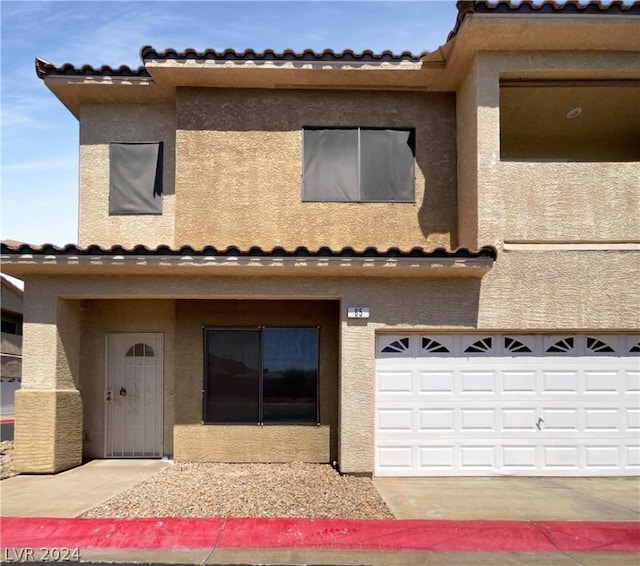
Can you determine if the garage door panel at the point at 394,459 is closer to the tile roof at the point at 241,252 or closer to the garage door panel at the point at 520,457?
the garage door panel at the point at 520,457

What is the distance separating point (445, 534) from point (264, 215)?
21.2ft

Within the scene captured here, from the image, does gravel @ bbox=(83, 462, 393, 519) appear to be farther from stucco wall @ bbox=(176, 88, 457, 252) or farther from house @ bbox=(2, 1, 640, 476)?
stucco wall @ bbox=(176, 88, 457, 252)

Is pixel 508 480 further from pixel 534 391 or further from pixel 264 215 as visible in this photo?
pixel 264 215

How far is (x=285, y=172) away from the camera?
11664mm

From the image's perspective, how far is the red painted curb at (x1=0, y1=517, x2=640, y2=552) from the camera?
693 cm

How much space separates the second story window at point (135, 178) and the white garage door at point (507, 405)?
17.2ft

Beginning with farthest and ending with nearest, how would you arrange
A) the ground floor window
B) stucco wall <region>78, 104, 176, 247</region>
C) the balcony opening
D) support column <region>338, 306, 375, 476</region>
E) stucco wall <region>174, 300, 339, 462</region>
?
1. stucco wall <region>78, 104, 176, 247</region>
2. the ground floor window
3. stucco wall <region>174, 300, 339, 462</region>
4. the balcony opening
5. support column <region>338, 306, 375, 476</region>

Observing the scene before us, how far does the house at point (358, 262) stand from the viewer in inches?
400

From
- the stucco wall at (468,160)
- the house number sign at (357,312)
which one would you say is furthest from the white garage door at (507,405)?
the stucco wall at (468,160)

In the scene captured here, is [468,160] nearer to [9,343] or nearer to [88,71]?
[88,71]

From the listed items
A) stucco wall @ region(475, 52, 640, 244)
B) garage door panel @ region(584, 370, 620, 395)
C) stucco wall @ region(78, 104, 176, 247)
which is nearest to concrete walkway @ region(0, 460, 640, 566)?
garage door panel @ region(584, 370, 620, 395)

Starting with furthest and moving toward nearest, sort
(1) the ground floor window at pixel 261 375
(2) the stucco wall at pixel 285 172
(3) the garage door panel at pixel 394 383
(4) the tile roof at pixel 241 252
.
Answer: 1. (2) the stucco wall at pixel 285 172
2. (1) the ground floor window at pixel 261 375
3. (3) the garage door panel at pixel 394 383
4. (4) the tile roof at pixel 241 252

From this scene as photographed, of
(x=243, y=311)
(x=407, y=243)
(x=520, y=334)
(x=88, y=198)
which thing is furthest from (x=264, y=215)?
(x=520, y=334)

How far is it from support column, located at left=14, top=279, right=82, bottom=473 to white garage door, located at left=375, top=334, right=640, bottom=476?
5.18 metres
